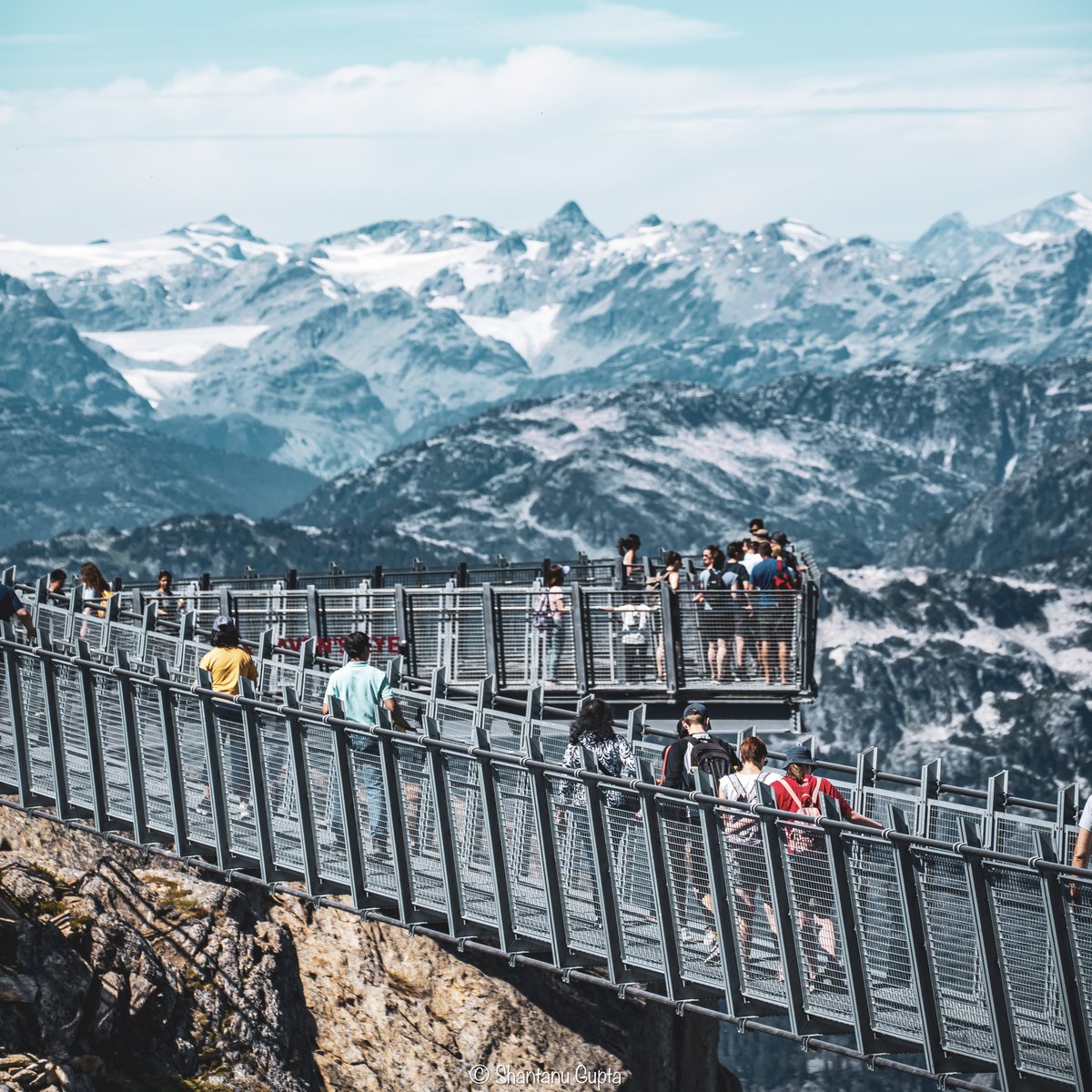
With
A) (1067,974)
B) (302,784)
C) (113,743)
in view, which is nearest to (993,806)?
(1067,974)

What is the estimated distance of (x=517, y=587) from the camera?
35.3 meters

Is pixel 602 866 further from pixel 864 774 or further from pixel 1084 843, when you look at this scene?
pixel 864 774

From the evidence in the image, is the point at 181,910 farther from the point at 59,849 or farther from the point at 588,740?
the point at 588,740

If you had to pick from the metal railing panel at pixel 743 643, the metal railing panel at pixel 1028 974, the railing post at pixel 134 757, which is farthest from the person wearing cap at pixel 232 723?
the metal railing panel at pixel 743 643

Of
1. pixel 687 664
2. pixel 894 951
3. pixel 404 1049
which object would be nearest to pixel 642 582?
pixel 687 664

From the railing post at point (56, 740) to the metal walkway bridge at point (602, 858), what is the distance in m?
0.03

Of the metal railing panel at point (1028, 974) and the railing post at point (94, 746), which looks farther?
the railing post at point (94, 746)

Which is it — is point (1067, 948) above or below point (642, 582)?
below

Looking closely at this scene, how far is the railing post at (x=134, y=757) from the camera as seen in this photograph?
2230 cm

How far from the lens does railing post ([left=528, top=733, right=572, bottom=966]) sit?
1988 centimetres

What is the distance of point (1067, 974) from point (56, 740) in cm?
1133

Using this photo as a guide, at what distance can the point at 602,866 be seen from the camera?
1977 centimetres

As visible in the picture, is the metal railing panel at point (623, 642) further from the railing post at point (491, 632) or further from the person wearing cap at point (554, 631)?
the railing post at point (491, 632)

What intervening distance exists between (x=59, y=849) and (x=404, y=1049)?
517 cm
